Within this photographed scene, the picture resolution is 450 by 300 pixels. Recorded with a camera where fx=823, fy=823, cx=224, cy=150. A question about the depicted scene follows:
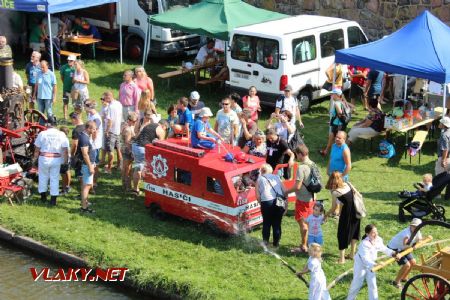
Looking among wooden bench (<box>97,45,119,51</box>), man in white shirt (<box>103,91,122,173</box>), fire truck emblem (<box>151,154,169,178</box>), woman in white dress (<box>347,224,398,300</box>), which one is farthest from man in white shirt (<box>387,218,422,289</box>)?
wooden bench (<box>97,45,119,51</box>)

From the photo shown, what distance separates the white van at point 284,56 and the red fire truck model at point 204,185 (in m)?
5.34

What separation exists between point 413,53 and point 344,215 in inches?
228

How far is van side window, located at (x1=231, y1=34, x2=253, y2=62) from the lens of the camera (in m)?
18.2

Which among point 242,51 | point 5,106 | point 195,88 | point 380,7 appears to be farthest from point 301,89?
point 5,106

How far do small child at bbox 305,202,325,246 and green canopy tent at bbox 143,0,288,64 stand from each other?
8871mm

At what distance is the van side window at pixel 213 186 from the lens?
11.9 m

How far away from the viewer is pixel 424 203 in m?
12.5

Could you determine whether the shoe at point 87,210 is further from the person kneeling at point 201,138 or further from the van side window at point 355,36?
the van side window at point 355,36

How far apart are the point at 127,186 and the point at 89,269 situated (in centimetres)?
278

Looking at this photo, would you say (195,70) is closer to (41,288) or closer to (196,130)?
(196,130)

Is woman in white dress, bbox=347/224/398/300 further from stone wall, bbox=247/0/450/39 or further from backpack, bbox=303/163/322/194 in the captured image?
stone wall, bbox=247/0/450/39

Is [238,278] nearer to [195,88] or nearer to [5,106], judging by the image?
[5,106]

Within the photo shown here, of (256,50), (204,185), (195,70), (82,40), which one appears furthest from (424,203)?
(82,40)

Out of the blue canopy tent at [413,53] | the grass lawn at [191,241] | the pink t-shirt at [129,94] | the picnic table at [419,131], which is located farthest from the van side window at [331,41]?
the pink t-shirt at [129,94]
